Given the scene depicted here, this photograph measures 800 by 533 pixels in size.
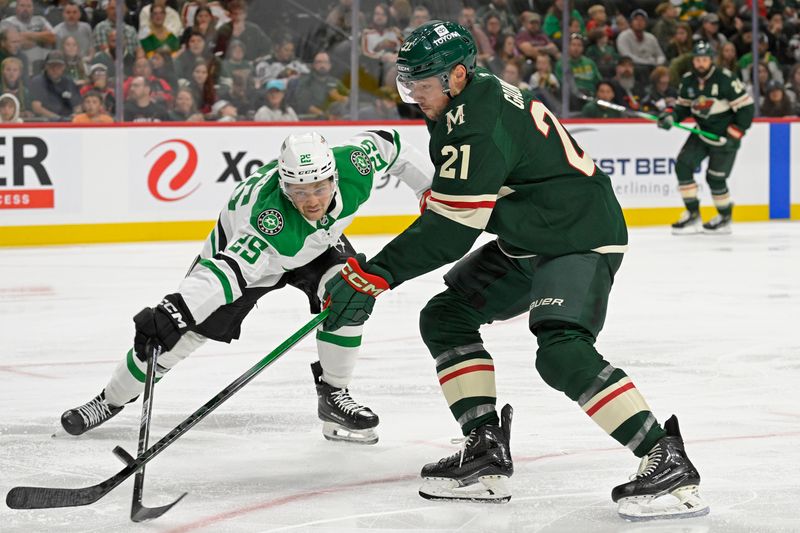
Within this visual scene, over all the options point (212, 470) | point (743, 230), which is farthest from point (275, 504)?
point (743, 230)

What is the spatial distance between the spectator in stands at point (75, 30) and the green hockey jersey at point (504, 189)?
6579mm

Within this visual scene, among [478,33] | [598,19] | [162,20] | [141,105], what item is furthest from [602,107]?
[141,105]

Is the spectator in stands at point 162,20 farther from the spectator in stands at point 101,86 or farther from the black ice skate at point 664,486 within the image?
the black ice skate at point 664,486

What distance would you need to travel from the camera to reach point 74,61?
9.15 metres

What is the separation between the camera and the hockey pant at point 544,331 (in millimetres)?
2859

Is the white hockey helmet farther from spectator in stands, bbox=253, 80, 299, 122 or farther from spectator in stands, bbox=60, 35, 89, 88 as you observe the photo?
spectator in stands, bbox=253, 80, 299, 122

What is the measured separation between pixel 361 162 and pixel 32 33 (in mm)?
5777

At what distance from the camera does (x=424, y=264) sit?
2.91 metres

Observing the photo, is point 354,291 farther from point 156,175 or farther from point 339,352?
point 156,175

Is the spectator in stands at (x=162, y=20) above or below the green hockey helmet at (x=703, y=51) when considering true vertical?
above

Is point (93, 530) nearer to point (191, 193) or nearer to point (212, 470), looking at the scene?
point (212, 470)

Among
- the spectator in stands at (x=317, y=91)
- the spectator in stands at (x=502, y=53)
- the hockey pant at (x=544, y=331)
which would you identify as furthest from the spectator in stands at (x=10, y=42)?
the hockey pant at (x=544, y=331)

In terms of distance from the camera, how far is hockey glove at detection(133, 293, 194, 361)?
10.6 feet

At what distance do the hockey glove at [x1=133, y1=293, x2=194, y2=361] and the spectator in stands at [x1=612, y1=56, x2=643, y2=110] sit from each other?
8284 millimetres
